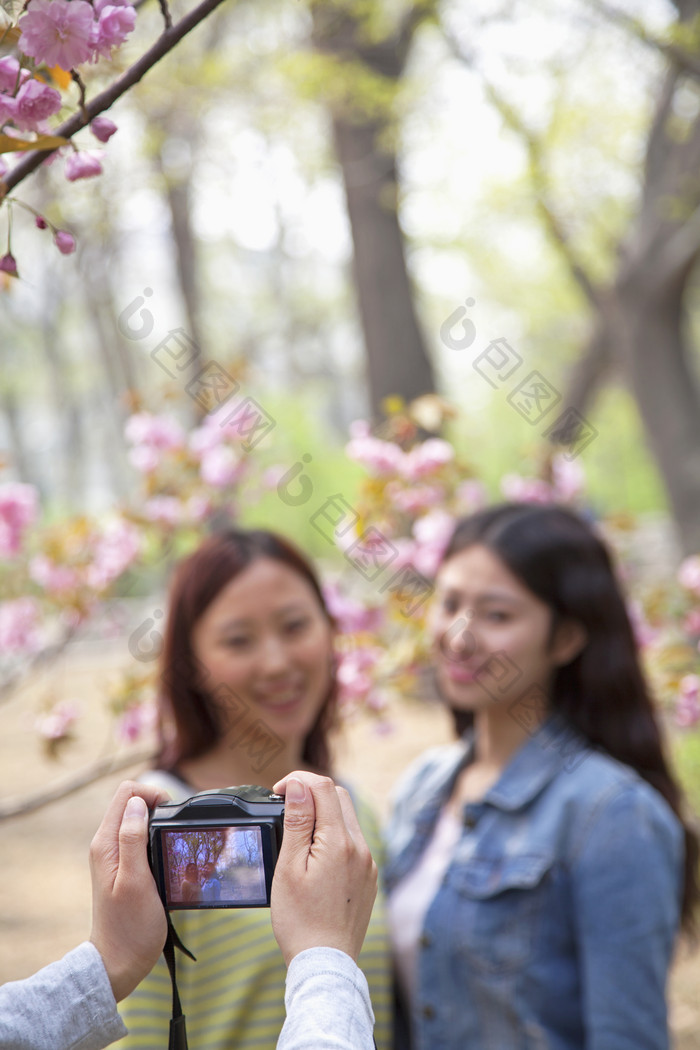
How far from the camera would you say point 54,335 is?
18375 mm

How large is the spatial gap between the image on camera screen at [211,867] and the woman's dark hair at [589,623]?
115cm

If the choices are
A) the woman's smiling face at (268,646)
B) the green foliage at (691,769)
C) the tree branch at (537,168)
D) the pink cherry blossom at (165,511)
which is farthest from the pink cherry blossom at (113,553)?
the tree branch at (537,168)

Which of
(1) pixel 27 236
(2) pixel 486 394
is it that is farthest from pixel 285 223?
(2) pixel 486 394

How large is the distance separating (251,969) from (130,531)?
2188mm

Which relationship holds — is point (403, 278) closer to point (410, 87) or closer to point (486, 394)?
point (410, 87)

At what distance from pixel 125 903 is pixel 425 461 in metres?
2.18

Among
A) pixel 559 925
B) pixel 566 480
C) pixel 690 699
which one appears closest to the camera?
pixel 559 925

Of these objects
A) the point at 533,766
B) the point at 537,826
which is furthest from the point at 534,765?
the point at 537,826

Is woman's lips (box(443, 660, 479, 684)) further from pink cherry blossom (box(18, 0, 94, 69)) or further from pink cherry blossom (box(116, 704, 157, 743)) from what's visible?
pink cherry blossom (box(116, 704, 157, 743))

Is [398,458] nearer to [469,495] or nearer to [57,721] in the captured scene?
[469,495]

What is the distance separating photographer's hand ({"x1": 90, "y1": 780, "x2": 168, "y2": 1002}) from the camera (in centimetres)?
74

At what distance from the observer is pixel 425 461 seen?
282cm

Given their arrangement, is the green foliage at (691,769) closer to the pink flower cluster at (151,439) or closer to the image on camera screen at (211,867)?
the pink flower cluster at (151,439)

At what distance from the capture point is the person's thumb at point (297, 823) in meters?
0.72
